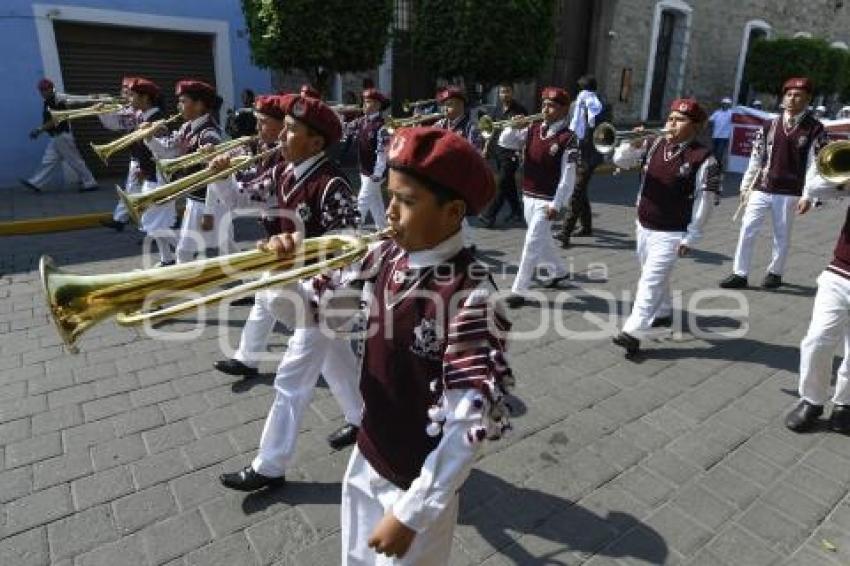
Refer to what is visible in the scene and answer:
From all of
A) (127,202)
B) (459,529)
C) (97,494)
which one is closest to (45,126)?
(127,202)

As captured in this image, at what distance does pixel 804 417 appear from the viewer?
4.12 meters

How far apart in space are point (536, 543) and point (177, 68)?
499 inches

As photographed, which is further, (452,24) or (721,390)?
(452,24)

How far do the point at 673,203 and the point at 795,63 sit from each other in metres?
21.0

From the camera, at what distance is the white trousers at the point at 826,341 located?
3920mm

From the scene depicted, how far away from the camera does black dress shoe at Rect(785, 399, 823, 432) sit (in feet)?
13.5

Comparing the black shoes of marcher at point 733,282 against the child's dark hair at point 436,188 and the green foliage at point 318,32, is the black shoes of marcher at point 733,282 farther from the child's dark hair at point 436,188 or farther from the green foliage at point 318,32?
the green foliage at point 318,32

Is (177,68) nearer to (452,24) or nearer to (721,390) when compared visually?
(452,24)

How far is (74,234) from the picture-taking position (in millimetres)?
8945

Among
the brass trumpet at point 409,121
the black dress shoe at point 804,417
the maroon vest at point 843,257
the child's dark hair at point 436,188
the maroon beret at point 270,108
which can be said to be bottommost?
the black dress shoe at point 804,417

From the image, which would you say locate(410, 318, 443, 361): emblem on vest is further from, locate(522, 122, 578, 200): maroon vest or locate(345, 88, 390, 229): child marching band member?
locate(345, 88, 390, 229): child marching band member

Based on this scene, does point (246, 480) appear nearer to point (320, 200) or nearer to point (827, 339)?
point (320, 200)

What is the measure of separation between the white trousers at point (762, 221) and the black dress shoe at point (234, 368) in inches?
224

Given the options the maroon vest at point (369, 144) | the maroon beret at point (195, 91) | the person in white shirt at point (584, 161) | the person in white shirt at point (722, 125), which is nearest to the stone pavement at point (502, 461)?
the maroon beret at point (195, 91)
